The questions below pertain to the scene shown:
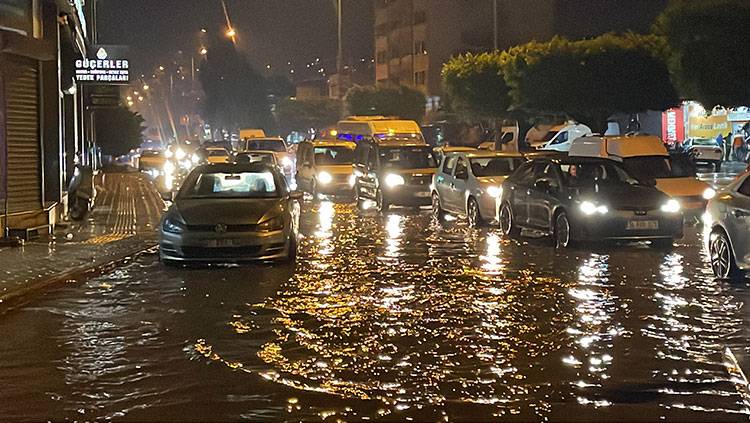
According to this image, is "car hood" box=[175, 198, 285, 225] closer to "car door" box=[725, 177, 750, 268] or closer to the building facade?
the building facade

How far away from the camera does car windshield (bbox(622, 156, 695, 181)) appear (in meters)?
22.2

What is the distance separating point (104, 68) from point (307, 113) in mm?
72762

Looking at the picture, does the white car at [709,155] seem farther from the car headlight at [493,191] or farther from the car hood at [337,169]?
the car headlight at [493,191]

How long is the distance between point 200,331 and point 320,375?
2.44m

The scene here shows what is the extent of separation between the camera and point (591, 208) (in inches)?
691

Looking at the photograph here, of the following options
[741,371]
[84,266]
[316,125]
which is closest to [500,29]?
[316,125]

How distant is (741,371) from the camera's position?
8.55 meters

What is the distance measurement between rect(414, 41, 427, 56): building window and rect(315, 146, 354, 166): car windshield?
194ft

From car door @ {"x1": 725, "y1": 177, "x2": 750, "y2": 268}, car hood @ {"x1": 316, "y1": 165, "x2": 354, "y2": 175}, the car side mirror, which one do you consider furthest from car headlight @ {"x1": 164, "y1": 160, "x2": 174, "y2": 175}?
car door @ {"x1": 725, "y1": 177, "x2": 750, "y2": 268}

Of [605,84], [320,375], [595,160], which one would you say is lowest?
[320,375]

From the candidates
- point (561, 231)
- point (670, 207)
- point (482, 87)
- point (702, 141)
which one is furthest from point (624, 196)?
point (702, 141)

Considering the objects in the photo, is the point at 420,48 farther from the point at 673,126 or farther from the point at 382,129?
the point at 382,129

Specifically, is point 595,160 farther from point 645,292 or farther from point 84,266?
point 84,266

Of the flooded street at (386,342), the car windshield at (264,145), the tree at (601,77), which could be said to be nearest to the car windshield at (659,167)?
the flooded street at (386,342)
